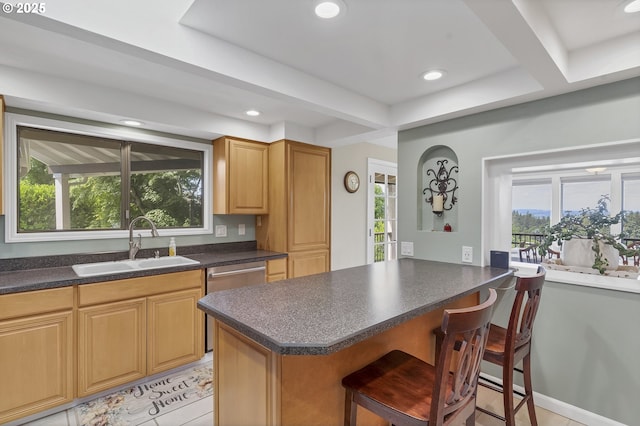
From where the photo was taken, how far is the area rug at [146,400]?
2111 millimetres

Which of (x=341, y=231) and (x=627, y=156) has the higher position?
(x=627, y=156)

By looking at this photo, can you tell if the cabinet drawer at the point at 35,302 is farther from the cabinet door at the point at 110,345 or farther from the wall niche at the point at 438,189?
the wall niche at the point at 438,189

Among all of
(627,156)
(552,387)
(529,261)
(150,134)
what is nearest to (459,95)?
(627,156)

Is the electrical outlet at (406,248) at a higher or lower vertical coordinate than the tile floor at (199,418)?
higher

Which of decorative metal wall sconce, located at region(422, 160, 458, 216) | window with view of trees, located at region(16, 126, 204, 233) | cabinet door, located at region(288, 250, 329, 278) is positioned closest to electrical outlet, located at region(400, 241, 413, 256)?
decorative metal wall sconce, located at region(422, 160, 458, 216)

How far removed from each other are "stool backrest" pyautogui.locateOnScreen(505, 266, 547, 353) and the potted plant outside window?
34.7 inches

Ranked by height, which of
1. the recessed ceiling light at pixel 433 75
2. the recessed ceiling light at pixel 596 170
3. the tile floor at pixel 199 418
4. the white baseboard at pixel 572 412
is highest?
the recessed ceiling light at pixel 433 75

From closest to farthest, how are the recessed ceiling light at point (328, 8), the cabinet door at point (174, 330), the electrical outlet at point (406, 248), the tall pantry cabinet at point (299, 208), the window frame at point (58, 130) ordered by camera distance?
1. the recessed ceiling light at point (328, 8)
2. the window frame at point (58, 130)
3. the cabinet door at point (174, 330)
4. the electrical outlet at point (406, 248)
5. the tall pantry cabinet at point (299, 208)

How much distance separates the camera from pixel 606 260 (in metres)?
2.17

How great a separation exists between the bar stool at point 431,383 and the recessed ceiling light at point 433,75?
5.31 feet

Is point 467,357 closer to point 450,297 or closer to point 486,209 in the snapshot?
point 450,297

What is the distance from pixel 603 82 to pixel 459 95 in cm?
85

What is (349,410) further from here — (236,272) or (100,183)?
(100,183)

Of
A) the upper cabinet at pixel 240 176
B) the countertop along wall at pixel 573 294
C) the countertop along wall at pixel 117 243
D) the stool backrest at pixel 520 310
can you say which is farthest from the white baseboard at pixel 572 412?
the countertop along wall at pixel 117 243
